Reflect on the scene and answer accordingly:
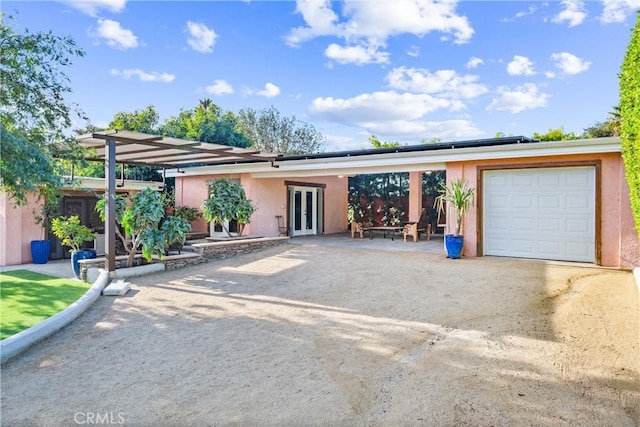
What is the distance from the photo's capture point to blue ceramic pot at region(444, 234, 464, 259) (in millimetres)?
10086

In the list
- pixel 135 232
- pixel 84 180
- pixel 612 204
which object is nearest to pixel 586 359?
pixel 612 204

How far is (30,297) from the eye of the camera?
24.4 feet

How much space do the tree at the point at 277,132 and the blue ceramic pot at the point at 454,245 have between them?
23.2 m

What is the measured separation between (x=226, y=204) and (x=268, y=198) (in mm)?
3017

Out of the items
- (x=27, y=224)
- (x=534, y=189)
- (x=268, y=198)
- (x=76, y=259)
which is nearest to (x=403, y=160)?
(x=534, y=189)

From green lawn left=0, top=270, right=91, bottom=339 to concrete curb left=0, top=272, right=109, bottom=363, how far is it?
0.32 meters

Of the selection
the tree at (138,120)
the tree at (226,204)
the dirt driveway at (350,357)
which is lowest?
the dirt driveway at (350,357)


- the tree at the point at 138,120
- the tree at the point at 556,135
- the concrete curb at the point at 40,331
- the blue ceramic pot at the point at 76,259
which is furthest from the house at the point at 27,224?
the tree at the point at 556,135

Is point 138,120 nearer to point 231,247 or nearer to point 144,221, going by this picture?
point 231,247

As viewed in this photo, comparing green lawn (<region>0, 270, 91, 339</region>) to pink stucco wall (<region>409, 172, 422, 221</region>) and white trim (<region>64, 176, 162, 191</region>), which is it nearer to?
white trim (<region>64, 176, 162, 191</region>)

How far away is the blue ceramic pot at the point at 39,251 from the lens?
1196cm

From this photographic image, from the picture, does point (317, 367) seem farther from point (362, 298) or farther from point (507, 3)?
point (507, 3)

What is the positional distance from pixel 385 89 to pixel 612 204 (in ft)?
49.8

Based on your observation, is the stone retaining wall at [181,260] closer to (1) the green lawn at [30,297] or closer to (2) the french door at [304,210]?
(1) the green lawn at [30,297]
